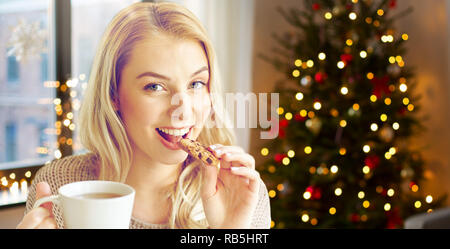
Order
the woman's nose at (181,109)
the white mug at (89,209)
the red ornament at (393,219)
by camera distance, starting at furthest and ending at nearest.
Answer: the red ornament at (393,219) < the woman's nose at (181,109) < the white mug at (89,209)

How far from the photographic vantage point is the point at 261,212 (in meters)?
0.87

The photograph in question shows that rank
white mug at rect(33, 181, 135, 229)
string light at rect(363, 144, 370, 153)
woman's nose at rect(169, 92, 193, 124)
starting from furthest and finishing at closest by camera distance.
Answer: string light at rect(363, 144, 370, 153), woman's nose at rect(169, 92, 193, 124), white mug at rect(33, 181, 135, 229)

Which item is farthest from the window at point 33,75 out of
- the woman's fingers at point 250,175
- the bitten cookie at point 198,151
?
the woman's fingers at point 250,175

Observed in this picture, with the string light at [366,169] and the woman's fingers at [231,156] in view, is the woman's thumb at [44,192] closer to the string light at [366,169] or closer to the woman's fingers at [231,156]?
the woman's fingers at [231,156]

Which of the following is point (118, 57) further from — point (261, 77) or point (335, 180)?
point (335, 180)

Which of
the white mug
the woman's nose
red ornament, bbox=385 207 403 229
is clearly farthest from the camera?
red ornament, bbox=385 207 403 229

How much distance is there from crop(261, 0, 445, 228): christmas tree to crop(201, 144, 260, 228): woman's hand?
35.7 inches

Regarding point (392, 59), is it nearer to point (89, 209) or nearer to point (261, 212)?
point (261, 212)

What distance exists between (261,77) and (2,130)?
0.60m

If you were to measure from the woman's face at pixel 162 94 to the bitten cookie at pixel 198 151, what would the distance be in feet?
0.04

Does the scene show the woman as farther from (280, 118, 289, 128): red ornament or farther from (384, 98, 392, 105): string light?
(384, 98, 392, 105): string light

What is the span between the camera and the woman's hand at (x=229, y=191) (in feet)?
2.69

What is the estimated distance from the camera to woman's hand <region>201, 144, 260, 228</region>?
2.69 ft

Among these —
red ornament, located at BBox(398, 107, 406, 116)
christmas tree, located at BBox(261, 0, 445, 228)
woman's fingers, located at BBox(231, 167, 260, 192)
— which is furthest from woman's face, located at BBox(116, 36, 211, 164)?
red ornament, located at BBox(398, 107, 406, 116)
